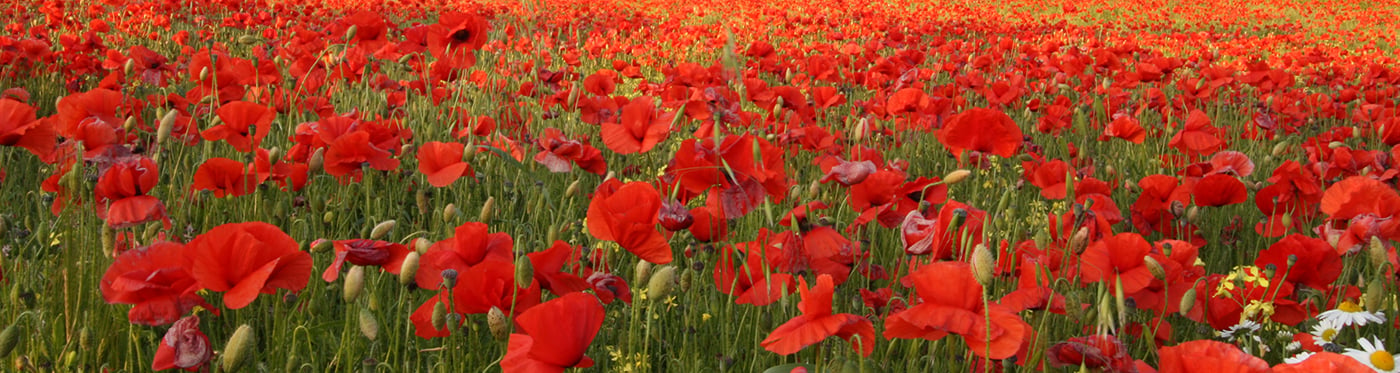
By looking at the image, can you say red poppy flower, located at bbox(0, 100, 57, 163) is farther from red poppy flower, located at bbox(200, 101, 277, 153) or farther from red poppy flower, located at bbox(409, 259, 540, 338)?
red poppy flower, located at bbox(409, 259, 540, 338)

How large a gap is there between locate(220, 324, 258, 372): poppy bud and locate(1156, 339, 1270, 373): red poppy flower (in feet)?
3.20

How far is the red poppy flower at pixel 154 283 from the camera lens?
3.53ft

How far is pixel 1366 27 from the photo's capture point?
12.7 metres

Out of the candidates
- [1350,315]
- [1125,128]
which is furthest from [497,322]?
[1125,128]

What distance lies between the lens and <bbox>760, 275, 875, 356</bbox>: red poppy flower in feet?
3.50

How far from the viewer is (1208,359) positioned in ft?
2.94

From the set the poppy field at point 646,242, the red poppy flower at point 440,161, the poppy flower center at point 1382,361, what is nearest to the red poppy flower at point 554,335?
the poppy field at point 646,242

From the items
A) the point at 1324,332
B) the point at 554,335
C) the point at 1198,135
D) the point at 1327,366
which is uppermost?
the point at 1327,366

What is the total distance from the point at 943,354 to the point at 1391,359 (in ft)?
2.08

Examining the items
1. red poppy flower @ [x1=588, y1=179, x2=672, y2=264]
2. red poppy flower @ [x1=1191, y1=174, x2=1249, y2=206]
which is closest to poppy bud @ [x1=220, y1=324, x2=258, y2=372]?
red poppy flower @ [x1=588, y1=179, x2=672, y2=264]

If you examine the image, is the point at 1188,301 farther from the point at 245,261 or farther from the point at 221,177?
the point at 221,177

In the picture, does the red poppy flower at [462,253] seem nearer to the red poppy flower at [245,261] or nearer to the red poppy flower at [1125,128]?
the red poppy flower at [245,261]

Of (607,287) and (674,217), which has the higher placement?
(674,217)

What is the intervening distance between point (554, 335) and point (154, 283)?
1.53ft
